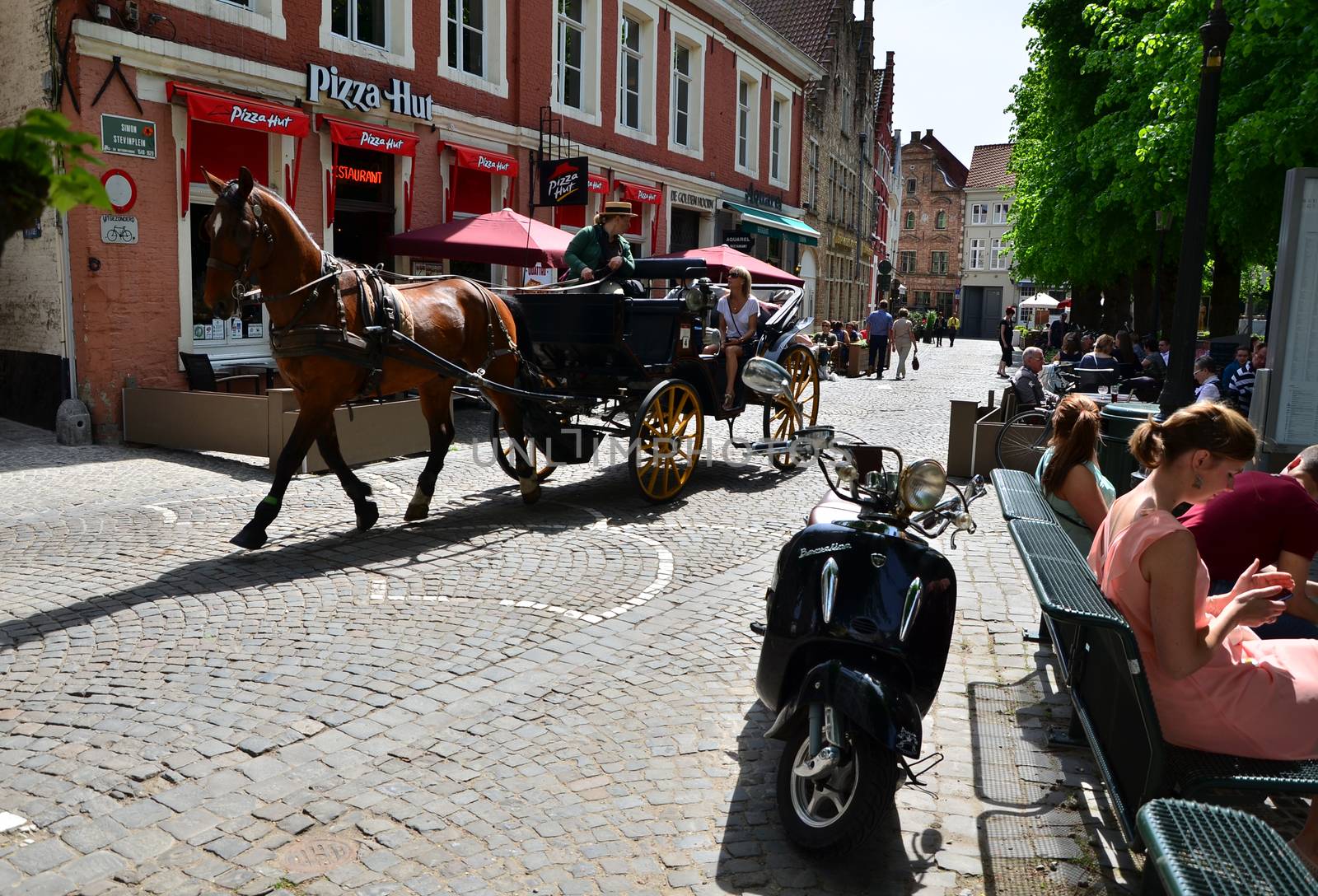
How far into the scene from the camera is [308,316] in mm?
6531

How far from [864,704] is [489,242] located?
10.4 metres

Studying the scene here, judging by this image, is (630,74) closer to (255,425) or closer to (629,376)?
(255,425)

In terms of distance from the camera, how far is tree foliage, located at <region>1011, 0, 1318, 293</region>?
11.3 metres

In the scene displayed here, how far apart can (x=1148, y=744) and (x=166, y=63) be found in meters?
11.1

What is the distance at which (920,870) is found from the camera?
3162 mm

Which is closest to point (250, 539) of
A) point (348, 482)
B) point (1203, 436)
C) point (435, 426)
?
point (348, 482)

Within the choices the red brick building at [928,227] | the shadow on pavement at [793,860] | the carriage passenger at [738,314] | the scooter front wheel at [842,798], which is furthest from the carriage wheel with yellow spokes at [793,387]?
→ the red brick building at [928,227]

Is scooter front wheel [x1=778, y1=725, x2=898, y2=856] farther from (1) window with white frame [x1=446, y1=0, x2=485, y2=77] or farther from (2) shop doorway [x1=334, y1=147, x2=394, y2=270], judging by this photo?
(1) window with white frame [x1=446, y1=0, x2=485, y2=77]

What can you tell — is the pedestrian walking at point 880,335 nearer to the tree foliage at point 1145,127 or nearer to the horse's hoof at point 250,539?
the tree foliage at point 1145,127

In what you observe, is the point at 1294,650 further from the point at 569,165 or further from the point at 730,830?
the point at 569,165

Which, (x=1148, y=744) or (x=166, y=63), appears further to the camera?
(x=166, y=63)

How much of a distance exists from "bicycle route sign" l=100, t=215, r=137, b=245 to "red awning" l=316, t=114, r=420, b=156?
9.28ft

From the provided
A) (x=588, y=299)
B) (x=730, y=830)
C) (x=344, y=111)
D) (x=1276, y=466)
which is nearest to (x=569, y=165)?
(x=344, y=111)

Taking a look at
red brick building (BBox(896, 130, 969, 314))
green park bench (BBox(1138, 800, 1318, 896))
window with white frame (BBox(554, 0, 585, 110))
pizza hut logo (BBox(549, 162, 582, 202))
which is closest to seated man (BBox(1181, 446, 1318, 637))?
green park bench (BBox(1138, 800, 1318, 896))
